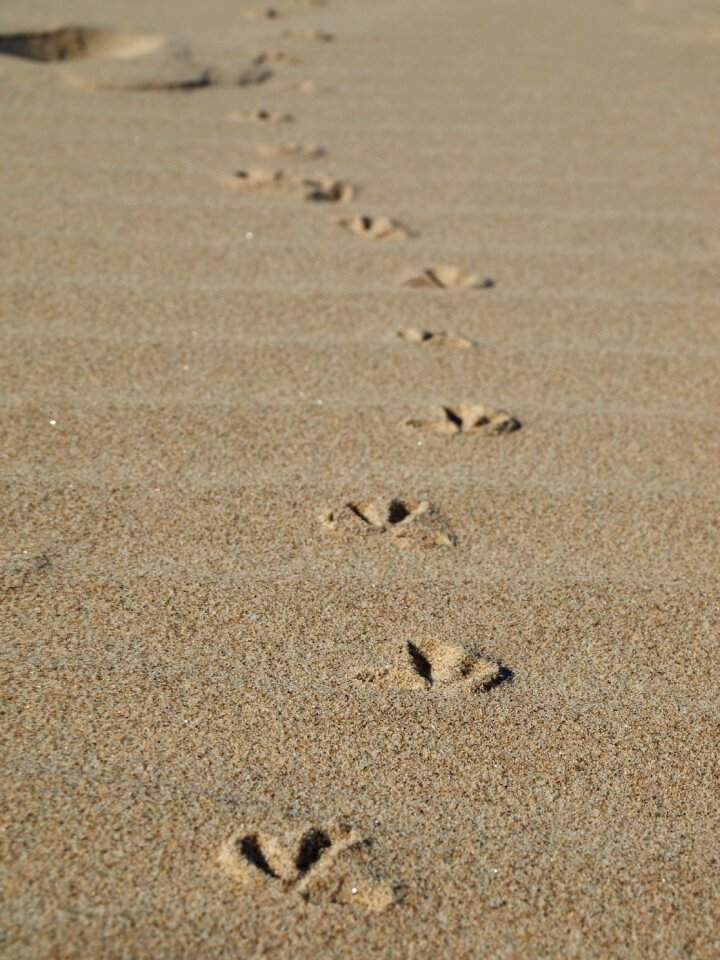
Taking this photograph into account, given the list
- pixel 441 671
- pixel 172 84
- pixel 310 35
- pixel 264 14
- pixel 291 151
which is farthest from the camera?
pixel 264 14

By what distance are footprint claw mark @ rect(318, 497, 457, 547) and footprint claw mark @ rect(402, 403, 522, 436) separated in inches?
10.0

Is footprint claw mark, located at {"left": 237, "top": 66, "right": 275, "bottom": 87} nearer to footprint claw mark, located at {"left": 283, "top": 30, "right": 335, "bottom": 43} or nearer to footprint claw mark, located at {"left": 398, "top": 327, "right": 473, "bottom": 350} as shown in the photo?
footprint claw mark, located at {"left": 283, "top": 30, "right": 335, "bottom": 43}

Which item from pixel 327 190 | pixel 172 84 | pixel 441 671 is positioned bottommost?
pixel 441 671

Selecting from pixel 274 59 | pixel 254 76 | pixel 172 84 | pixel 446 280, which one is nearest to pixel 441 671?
pixel 446 280

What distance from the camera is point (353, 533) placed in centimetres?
183

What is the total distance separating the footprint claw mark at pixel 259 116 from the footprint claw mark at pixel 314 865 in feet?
8.80

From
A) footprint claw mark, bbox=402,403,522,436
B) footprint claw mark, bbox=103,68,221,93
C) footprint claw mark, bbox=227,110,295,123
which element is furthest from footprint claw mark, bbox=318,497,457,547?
footprint claw mark, bbox=103,68,221,93

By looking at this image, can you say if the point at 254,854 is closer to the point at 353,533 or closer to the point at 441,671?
the point at 441,671

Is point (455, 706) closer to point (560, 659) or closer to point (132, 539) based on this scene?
point (560, 659)

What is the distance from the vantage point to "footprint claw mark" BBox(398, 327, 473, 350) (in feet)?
7.98

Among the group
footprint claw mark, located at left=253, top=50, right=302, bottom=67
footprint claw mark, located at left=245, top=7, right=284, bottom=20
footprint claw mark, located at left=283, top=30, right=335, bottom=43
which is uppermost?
footprint claw mark, located at left=245, top=7, right=284, bottom=20

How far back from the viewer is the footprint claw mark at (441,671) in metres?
1.53

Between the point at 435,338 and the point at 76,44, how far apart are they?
227 cm

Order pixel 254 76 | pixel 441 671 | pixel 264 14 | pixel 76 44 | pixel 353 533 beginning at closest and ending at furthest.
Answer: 1. pixel 441 671
2. pixel 353 533
3. pixel 254 76
4. pixel 76 44
5. pixel 264 14
